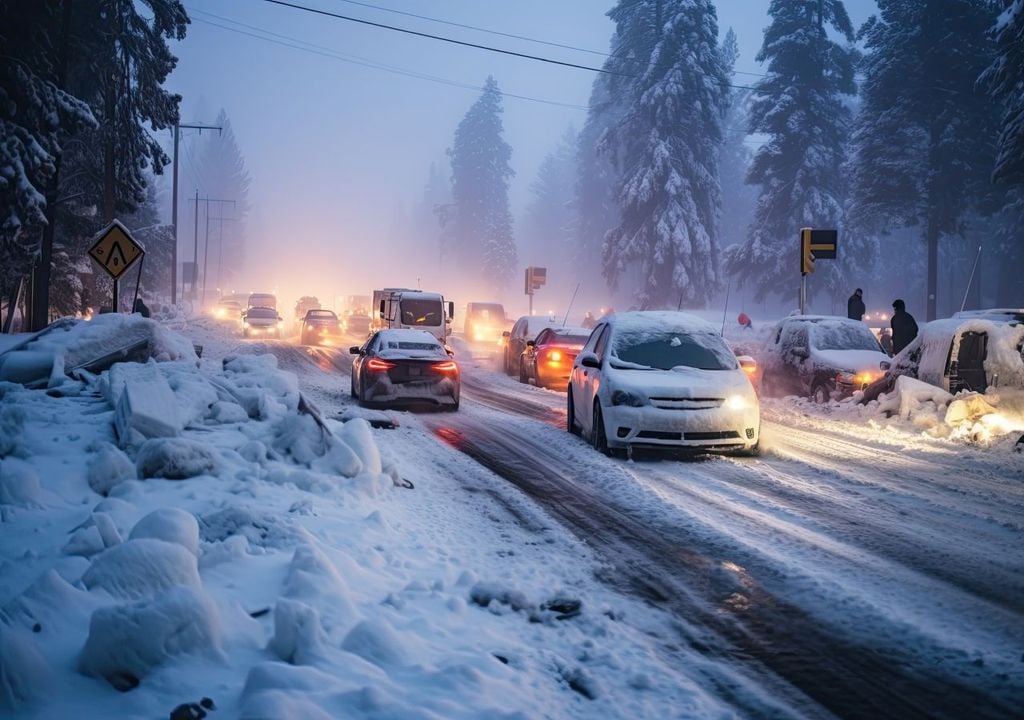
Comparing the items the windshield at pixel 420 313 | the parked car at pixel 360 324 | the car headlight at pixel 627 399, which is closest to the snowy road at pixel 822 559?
the car headlight at pixel 627 399

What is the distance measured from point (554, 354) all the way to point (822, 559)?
1538 centimetres

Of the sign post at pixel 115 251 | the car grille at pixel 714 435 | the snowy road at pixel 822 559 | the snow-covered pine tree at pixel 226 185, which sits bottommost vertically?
the snowy road at pixel 822 559

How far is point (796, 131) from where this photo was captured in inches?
1764

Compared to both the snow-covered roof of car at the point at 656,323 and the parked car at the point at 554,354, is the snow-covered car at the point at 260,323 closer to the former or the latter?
the parked car at the point at 554,354

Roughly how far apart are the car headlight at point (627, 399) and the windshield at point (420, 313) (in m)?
16.8

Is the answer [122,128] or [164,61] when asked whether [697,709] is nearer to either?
[122,128]

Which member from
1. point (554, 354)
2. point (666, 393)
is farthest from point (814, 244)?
point (666, 393)

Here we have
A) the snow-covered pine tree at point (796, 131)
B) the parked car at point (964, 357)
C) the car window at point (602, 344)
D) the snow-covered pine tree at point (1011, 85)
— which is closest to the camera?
the car window at point (602, 344)

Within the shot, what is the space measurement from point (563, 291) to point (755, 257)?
4972 cm

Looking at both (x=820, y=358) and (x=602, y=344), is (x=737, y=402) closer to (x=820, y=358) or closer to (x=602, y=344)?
(x=602, y=344)

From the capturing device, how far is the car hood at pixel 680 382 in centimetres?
963

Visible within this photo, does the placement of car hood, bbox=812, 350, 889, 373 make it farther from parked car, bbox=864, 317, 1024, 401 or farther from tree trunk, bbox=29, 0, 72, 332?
tree trunk, bbox=29, 0, 72, 332

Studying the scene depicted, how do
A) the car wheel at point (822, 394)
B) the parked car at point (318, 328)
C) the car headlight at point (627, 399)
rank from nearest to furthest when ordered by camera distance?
the car headlight at point (627, 399)
the car wheel at point (822, 394)
the parked car at point (318, 328)

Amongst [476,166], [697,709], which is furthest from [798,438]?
[476,166]
